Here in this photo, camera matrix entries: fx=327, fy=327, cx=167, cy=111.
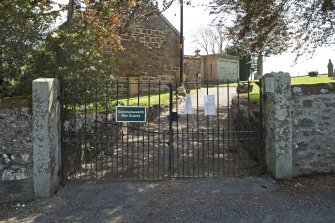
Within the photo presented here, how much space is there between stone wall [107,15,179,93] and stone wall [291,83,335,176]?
12.9 metres

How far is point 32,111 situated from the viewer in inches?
211

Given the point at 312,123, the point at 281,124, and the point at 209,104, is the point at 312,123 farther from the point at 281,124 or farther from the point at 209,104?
the point at 209,104

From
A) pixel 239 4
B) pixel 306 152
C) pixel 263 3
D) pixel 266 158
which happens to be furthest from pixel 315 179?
pixel 239 4

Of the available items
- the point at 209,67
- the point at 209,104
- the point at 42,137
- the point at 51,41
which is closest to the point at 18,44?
the point at 51,41

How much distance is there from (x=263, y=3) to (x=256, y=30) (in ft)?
3.42

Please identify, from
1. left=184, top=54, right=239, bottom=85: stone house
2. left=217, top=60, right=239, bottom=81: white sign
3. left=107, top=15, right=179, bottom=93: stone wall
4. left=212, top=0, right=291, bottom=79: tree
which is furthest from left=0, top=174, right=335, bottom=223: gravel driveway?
left=217, top=60, right=239, bottom=81: white sign

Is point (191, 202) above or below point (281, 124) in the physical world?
below

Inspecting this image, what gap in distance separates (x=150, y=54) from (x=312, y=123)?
14817 mm

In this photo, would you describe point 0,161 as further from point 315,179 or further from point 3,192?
point 315,179

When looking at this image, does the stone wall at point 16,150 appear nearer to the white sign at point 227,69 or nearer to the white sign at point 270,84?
the white sign at point 270,84

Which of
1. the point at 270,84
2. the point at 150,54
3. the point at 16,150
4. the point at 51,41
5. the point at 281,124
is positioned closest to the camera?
the point at 16,150

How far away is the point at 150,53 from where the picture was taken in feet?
65.0

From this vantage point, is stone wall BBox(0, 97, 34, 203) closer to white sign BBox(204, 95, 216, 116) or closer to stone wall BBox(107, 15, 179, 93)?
white sign BBox(204, 95, 216, 116)

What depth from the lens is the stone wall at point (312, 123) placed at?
19.4 feet
